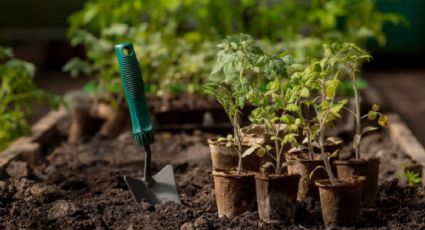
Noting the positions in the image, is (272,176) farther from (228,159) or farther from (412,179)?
(412,179)

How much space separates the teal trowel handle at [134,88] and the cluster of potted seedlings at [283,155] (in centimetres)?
27

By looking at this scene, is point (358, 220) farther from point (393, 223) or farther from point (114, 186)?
point (114, 186)

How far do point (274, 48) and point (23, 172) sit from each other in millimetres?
2591

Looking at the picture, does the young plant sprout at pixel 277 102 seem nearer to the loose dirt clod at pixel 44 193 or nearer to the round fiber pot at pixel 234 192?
the round fiber pot at pixel 234 192

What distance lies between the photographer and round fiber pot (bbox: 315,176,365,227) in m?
2.86

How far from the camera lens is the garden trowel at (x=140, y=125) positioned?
3199 millimetres

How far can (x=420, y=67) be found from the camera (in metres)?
10.2

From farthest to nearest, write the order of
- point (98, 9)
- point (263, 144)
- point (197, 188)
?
point (98, 9) → point (197, 188) → point (263, 144)

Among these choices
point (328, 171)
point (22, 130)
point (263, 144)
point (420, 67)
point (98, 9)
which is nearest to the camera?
point (328, 171)

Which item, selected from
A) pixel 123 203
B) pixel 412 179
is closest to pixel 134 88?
pixel 123 203

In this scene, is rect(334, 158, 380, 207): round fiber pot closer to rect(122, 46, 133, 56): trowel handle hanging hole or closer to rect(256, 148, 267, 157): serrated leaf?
rect(256, 148, 267, 157): serrated leaf

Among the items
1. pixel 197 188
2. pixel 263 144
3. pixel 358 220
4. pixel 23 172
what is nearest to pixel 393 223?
pixel 358 220

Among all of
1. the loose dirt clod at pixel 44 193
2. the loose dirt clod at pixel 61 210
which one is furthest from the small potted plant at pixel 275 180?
the loose dirt clod at pixel 44 193

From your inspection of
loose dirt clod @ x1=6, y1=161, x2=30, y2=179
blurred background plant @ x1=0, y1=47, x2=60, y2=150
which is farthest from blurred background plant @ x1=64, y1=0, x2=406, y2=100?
loose dirt clod @ x1=6, y1=161, x2=30, y2=179
